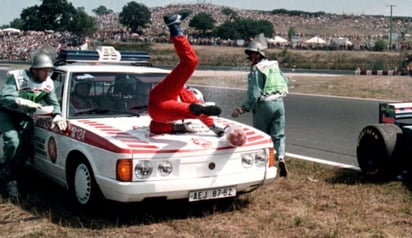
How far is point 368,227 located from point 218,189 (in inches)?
55.3

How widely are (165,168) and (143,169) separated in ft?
0.67

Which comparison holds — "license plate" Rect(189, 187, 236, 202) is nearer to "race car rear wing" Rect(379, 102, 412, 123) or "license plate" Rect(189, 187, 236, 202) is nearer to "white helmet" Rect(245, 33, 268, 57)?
"white helmet" Rect(245, 33, 268, 57)

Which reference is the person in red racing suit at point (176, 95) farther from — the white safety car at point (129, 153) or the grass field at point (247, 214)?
the grass field at point (247, 214)

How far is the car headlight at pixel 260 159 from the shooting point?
6.03 meters

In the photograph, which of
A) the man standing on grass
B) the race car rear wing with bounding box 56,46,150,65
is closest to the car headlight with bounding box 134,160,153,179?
the man standing on grass

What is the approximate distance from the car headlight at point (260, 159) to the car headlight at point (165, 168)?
3.15 feet

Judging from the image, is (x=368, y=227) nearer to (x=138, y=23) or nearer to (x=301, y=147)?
(x=301, y=147)

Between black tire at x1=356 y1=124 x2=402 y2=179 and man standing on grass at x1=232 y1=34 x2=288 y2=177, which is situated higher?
man standing on grass at x1=232 y1=34 x2=288 y2=177

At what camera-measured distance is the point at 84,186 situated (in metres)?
5.89

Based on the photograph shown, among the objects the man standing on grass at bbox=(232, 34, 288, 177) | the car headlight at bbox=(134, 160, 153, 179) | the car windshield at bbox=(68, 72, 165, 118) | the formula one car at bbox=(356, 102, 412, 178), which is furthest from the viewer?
the man standing on grass at bbox=(232, 34, 288, 177)

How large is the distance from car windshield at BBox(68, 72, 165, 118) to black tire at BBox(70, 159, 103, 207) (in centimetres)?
80

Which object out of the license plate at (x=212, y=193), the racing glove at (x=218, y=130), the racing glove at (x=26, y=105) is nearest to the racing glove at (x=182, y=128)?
the racing glove at (x=218, y=130)

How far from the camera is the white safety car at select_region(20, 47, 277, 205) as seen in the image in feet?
17.9

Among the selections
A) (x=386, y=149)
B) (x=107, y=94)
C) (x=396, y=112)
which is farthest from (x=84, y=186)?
(x=396, y=112)
